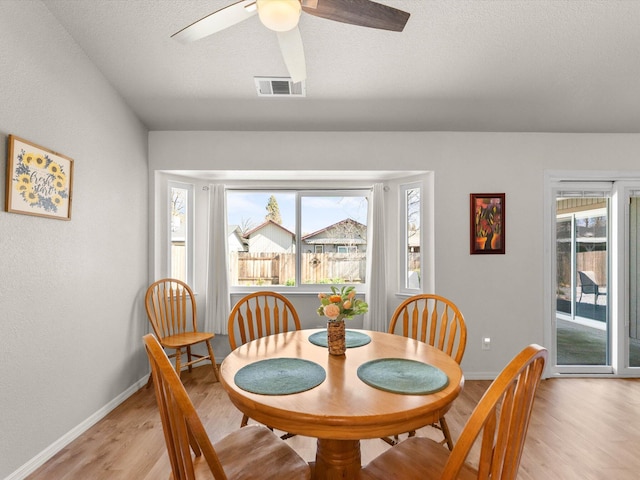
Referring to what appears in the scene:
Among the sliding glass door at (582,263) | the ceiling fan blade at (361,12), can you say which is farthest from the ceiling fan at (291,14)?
the sliding glass door at (582,263)

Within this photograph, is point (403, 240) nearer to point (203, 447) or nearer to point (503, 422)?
point (503, 422)

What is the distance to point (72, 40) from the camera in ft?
7.45

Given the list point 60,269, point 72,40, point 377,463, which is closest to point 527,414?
point 377,463

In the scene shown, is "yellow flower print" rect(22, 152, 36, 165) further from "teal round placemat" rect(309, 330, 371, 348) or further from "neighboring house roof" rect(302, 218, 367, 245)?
"neighboring house roof" rect(302, 218, 367, 245)

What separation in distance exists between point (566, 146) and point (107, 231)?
424cm

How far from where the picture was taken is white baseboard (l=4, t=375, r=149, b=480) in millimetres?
1881

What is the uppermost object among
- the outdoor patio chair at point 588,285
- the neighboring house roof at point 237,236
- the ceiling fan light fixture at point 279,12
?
the ceiling fan light fixture at point 279,12

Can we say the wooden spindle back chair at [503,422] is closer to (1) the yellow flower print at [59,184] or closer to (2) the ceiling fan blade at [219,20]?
(2) the ceiling fan blade at [219,20]

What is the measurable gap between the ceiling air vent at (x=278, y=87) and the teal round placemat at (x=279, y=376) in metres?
2.08

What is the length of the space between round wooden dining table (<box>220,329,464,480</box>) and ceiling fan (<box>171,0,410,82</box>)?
1.43 metres

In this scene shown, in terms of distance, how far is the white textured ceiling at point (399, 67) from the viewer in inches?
82.0

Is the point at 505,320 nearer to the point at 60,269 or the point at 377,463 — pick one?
the point at 377,463

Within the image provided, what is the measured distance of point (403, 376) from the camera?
54.2 inches

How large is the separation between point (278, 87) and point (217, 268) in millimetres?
1938
